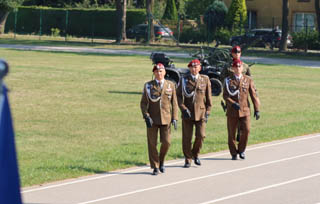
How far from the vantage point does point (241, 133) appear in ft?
41.1

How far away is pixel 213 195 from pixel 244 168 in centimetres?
214

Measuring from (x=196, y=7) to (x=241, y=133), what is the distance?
59908 mm

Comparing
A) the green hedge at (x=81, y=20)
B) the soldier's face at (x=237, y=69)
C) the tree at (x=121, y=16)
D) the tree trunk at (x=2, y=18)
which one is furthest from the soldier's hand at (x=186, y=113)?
the tree trunk at (x=2, y=18)

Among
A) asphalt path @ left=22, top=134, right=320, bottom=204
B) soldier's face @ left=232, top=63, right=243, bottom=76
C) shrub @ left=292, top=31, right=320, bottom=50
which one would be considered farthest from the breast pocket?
shrub @ left=292, top=31, right=320, bottom=50

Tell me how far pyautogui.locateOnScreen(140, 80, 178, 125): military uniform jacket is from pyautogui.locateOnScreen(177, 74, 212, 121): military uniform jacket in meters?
0.67

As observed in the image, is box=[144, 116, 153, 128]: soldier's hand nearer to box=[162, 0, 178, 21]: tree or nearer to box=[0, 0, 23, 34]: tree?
box=[0, 0, 23, 34]: tree

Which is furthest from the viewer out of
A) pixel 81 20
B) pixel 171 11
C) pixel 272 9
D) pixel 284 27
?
pixel 171 11

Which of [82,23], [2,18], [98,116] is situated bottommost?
[98,116]

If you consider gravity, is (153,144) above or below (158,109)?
below

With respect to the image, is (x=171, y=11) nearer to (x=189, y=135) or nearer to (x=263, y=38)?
(x=263, y=38)

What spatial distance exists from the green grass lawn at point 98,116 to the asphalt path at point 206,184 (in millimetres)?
642

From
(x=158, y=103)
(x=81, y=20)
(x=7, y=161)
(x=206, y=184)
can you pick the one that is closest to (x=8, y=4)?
(x=81, y=20)

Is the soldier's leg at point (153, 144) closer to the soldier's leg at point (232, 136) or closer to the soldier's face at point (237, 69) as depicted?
the soldier's leg at point (232, 136)

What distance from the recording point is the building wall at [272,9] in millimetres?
A: 63125
